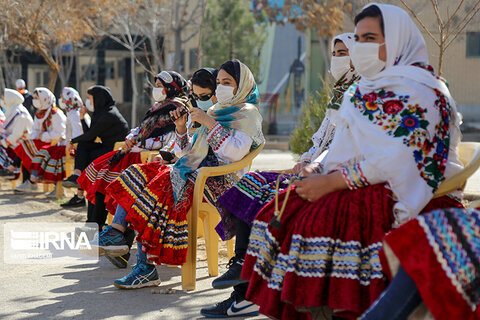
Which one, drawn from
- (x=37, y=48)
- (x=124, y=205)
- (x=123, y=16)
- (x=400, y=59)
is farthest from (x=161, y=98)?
(x=123, y=16)

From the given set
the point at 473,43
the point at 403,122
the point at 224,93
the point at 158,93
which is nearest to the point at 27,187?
the point at 158,93

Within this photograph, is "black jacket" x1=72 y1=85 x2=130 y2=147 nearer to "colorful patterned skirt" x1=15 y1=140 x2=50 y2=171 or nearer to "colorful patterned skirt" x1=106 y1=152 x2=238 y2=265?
"colorful patterned skirt" x1=15 y1=140 x2=50 y2=171

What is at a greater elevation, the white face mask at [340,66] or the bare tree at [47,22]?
the bare tree at [47,22]

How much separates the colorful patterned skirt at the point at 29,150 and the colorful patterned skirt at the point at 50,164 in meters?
0.23

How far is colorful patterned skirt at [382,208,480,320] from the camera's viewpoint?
7.27 ft

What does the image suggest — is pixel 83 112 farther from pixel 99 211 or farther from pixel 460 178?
pixel 460 178

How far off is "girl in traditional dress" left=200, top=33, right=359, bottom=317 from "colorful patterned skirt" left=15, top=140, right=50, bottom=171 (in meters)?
5.81

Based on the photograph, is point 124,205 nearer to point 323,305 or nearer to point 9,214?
point 323,305

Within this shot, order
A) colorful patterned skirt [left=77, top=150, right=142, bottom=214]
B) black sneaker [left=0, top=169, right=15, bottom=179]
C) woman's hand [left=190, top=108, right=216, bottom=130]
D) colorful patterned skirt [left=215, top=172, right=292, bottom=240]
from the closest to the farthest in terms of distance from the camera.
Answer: colorful patterned skirt [left=215, top=172, right=292, bottom=240] → woman's hand [left=190, top=108, right=216, bottom=130] → colorful patterned skirt [left=77, top=150, right=142, bottom=214] → black sneaker [left=0, top=169, right=15, bottom=179]

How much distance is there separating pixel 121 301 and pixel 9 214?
13.6 ft

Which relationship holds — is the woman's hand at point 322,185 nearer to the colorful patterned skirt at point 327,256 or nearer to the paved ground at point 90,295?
the colorful patterned skirt at point 327,256

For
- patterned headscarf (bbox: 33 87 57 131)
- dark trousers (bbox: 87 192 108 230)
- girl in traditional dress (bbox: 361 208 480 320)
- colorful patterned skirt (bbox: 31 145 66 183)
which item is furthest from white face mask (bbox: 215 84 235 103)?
patterned headscarf (bbox: 33 87 57 131)

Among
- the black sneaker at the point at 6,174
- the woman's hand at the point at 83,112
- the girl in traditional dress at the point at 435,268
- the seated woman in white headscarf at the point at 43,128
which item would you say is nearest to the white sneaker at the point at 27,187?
the seated woman in white headscarf at the point at 43,128

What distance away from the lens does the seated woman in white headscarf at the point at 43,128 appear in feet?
29.8
